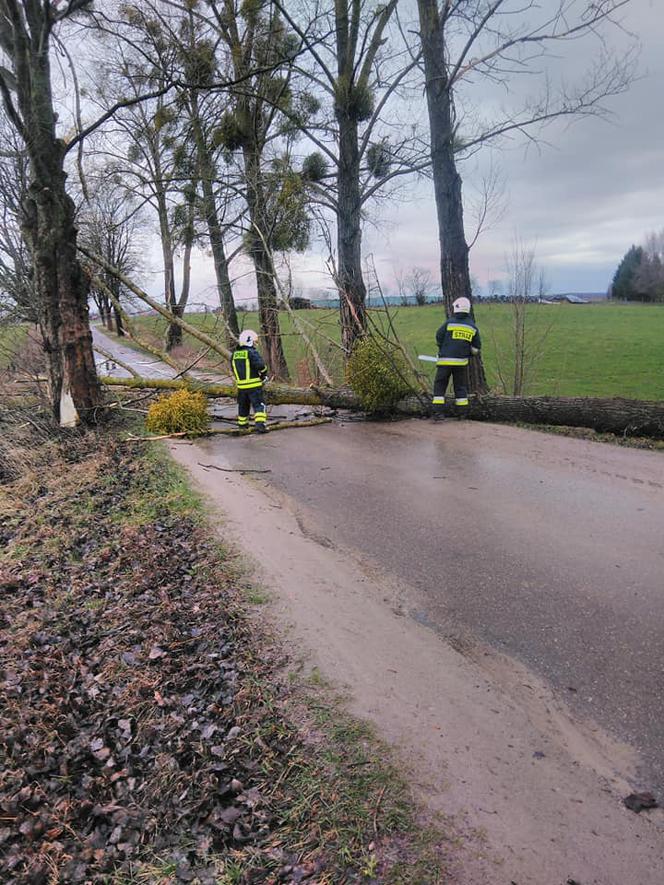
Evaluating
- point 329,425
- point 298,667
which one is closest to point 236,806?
point 298,667

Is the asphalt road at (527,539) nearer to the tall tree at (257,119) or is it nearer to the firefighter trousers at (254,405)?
the firefighter trousers at (254,405)

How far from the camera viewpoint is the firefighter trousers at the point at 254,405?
9.59m

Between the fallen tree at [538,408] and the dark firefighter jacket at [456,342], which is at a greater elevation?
the dark firefighter jacket at [456,342]

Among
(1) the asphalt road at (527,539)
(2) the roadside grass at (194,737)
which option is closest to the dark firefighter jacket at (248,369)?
(1) the asphalt road at (527,539)

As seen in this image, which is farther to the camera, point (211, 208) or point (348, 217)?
point (211, 208)

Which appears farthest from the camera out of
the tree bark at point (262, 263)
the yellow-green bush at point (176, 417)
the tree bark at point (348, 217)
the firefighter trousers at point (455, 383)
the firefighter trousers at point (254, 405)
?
the tree bark at point (262, 263)

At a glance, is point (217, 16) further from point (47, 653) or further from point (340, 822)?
point (340, 822)

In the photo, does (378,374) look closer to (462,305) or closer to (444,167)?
(462,305)

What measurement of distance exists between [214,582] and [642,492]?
4.24 metres

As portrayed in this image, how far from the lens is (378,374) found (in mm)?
9445

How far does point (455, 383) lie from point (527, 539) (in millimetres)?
4948

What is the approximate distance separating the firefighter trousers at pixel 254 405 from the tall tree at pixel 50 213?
9.49 feet

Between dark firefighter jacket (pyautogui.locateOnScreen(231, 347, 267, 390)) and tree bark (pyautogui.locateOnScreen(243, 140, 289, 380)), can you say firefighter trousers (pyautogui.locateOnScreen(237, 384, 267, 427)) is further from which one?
tree bark (pyautogui.locateOnScreen(243, 140, 289, 380))

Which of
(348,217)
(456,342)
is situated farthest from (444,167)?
(456,342)
